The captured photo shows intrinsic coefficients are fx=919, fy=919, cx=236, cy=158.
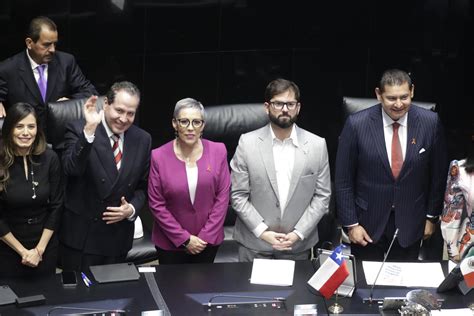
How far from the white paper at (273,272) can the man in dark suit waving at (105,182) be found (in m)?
0.76

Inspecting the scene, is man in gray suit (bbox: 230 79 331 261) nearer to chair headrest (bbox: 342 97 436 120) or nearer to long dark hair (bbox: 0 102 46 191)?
chair headrest (bbox: 342 97 436 120)

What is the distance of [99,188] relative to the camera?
4.84 metres

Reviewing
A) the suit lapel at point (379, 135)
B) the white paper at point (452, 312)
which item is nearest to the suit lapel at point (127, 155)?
the suit lapel at point (379, 135)

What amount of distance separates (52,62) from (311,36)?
2357mm

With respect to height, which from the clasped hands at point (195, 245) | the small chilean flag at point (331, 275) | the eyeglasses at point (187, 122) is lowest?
the clasped hands at point (195, 245)

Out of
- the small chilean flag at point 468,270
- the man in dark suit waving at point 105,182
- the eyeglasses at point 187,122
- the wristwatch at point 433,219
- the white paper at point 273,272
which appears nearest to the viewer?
the small chilean flag at point 468,270

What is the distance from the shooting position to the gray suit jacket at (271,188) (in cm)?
502

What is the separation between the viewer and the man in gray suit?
501 cm

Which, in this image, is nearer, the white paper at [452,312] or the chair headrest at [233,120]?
the white paper at [452,312]

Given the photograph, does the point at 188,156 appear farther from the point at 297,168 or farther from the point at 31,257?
the point at 31,257

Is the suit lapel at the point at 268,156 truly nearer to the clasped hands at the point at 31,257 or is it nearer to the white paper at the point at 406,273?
the white paper at the point at 406,273

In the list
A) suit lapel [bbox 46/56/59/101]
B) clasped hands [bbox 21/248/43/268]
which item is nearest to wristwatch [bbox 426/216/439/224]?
clasped hands [bbox 21/248/43/268]

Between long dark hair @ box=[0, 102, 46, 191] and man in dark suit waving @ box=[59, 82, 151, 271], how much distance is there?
0.52 ft

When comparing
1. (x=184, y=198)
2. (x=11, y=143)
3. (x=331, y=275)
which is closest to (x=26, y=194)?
(x=11, y=143)
